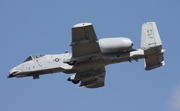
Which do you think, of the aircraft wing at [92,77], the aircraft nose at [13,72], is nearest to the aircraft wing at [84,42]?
the aircraft wing at [92,77]

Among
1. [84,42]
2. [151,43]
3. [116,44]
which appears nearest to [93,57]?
[116,44]

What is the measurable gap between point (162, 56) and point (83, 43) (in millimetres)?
8454

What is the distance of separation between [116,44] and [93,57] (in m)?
2.38

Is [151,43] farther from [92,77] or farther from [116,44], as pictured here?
[92,77]

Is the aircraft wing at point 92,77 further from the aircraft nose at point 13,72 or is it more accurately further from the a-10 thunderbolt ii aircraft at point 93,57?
the aircraft nose at point 13,72

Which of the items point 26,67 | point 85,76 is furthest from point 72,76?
point 26,67

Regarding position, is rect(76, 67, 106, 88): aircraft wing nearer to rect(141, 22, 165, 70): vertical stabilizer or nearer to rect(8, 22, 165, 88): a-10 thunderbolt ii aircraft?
rect(8, 22, 165, 88): a-10 thunderbolt ii aircraft

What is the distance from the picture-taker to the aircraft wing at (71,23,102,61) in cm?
4816

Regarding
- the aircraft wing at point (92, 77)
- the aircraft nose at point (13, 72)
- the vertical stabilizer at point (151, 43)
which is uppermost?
the vertical stabilizer at point (151, 43)

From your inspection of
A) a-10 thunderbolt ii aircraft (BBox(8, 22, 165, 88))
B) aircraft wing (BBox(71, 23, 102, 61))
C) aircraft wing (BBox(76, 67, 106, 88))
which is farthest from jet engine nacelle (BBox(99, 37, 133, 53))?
aircraft wing (BBox(76, 67, 106, 88))

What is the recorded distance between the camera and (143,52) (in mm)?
52844

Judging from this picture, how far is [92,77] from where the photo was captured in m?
56.1

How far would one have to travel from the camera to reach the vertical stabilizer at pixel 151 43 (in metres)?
52.3

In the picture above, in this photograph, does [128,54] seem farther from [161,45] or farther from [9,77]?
[9,77]
